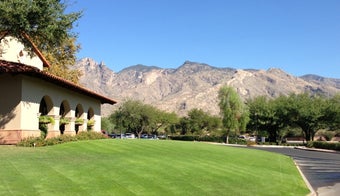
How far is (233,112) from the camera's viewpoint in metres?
71.9

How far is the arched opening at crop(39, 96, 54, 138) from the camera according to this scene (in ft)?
85.7

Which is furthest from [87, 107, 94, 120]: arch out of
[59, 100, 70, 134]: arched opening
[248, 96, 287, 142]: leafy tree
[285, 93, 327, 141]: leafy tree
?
[248, 96, 287, 142]: leafy tree

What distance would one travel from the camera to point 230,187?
1323cm

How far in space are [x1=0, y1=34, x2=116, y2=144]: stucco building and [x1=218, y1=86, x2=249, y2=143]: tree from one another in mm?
42254

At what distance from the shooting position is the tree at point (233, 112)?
71562mm

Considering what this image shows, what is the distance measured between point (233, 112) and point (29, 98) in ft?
170

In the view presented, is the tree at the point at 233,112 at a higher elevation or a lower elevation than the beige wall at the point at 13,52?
lower

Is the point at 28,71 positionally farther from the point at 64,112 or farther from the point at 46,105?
the point at 64,112

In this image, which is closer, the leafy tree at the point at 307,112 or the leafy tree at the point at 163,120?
the leafy tree at the point at 307,112

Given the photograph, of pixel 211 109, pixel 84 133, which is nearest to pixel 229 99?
pixel 84 133

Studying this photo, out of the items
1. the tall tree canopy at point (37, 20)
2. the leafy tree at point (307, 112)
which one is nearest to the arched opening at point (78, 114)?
the tall tree canopy at point (37, 20)

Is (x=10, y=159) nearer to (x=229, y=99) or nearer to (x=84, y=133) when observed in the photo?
(x=84, y=133)

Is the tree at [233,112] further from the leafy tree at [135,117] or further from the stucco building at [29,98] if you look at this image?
the stucco building at [29,98]

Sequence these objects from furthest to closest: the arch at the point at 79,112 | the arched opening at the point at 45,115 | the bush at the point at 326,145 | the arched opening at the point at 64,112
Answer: the bush at the point at 326,145, the arch at the point at 79,112, the arched opening at the point at 64,112, the arched opening at the point at 45,115
